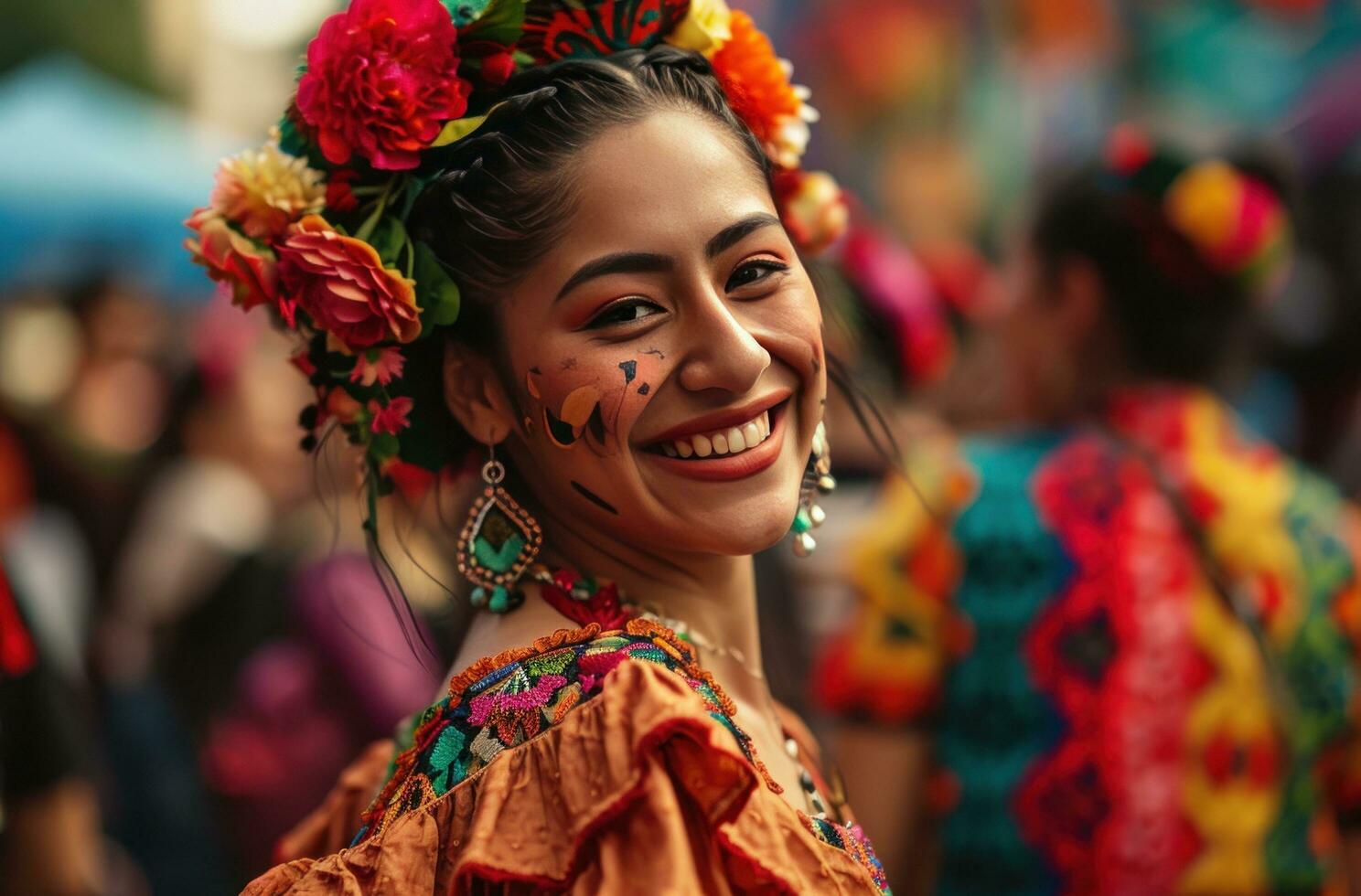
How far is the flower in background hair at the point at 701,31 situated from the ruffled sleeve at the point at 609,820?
0.99 meters

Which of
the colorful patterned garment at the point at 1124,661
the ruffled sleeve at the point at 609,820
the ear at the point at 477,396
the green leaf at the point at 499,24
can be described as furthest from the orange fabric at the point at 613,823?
the colorful patterned garment at the point at 1124,661

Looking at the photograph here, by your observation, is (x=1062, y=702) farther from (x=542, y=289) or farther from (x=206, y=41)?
(x=206, y=41)

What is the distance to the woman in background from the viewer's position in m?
3.21

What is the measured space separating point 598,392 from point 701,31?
2.15 feet

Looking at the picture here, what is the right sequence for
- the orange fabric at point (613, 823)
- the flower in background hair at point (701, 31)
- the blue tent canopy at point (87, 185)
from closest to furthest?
the orange fabric at point (613, 823) → the flower in background hair at point (701, 31) → the blue tent canopy at point (87, 185)

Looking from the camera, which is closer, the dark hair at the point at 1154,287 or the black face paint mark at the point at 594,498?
the black face paint mark at the point at 594,498

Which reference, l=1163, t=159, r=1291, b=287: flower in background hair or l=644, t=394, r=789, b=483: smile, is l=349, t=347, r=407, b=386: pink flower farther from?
l=1163, t=159, r=1291, b=287: flower in background hair

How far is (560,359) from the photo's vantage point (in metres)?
1.93

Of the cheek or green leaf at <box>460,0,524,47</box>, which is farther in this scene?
green leaf at <box>460,0,524,47</box>

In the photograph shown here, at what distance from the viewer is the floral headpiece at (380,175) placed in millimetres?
2016

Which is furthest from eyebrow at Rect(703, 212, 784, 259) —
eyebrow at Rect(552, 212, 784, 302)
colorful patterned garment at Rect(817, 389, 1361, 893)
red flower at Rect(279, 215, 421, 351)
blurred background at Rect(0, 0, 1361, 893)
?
colorful patterned garment at Rect(817, 389, 1361, 893)

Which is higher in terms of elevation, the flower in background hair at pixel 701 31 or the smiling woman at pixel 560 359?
the flower in background hair at pixel 701 31

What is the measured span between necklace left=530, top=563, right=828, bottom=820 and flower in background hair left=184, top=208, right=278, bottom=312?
0.57 meters

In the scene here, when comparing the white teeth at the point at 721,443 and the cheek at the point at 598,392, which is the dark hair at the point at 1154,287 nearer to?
the white teeth at the point at 721,443
